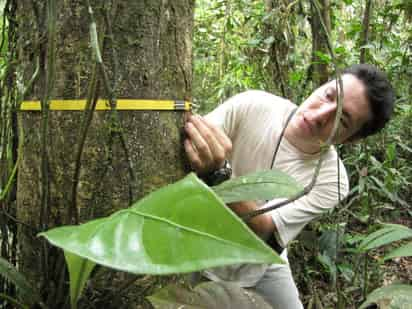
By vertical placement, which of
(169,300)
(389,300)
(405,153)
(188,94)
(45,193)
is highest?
(188,94)

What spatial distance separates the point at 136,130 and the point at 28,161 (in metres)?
0.21

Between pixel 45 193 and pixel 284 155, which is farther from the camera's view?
pixel 284 155

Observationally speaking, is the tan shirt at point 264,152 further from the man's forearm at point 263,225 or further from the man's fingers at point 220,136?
the man's fingers at point 220,136

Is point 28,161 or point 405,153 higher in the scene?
point 28,161

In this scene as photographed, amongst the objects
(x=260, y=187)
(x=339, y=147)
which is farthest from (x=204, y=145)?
(x=339, y=147)

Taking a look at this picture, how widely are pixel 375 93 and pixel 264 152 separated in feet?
1.52

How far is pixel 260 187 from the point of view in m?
0.60

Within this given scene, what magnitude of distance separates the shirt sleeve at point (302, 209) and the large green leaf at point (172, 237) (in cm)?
71

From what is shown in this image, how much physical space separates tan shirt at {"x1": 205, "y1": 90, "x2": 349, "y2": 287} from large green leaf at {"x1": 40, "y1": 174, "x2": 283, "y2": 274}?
3.08 feet

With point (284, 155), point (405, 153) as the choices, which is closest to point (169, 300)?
point (284, 155)

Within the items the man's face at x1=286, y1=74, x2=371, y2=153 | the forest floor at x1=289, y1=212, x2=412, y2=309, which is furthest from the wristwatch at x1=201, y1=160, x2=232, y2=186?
the forest floor at x1=289, y1=212, x2=412, y2=309

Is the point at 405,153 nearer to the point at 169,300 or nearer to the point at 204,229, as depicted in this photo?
the point at 169,300

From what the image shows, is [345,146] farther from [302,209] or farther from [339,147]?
[302,209]

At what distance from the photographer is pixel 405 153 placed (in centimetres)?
323
